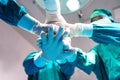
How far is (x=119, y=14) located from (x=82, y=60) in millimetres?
833

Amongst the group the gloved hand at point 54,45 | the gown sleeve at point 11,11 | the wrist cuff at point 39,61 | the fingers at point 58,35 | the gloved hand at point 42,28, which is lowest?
the wrist cuff at point 39,61

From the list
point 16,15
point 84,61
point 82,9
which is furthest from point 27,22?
point 82,9

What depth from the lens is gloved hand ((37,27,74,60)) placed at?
2.72ft

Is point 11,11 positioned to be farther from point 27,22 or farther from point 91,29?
point 91,29

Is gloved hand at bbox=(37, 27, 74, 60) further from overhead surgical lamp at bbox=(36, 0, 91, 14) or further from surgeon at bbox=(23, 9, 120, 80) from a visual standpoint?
overhead surgical lamp at bbox=(36, 0, 91, 14)

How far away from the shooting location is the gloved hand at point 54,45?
83cm

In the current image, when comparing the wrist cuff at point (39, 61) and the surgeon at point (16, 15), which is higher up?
the surgeon at point (16, 15)

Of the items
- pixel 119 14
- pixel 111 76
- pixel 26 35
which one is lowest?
pixel 111 76

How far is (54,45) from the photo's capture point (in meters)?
0.85

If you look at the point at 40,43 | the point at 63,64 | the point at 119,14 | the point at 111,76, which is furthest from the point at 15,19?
the point at 119,14

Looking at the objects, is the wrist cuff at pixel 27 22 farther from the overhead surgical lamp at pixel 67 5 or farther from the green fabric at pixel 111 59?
the green fabric at pixel 111 59

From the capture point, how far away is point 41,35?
83 cm

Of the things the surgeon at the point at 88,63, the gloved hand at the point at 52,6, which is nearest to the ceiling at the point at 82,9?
the surgeon at the point at 88,63

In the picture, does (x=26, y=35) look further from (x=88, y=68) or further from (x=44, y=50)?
(x=44, y=50)
